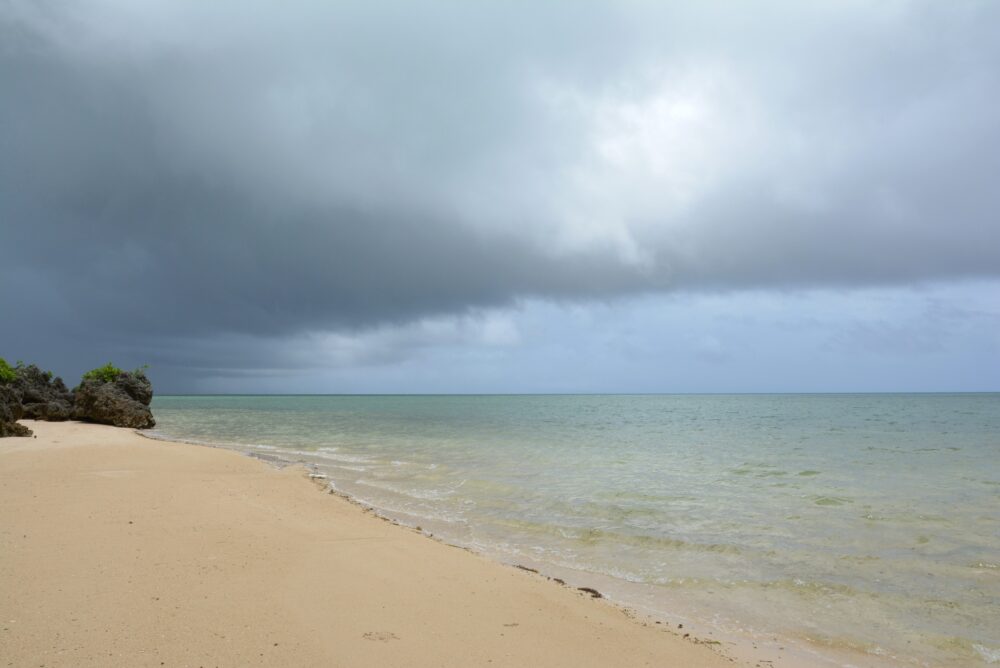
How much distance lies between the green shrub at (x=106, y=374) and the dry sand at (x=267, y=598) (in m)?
33.6

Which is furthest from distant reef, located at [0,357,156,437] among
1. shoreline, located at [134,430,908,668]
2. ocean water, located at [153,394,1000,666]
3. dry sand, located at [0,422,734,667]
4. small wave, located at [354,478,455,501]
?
shoreline, located at [134,430,908,668]

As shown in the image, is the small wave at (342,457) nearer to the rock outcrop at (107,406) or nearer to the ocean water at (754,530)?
the ocean water at (754,530)

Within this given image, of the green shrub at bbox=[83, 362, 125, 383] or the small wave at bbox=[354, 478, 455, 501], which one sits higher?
the green shrub at bbox=[83, 362, 125, 383]

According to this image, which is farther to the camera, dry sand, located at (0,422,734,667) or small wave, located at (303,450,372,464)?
small wave, located at (303,450,372,464)

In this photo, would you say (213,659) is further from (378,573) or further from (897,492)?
(897,492)

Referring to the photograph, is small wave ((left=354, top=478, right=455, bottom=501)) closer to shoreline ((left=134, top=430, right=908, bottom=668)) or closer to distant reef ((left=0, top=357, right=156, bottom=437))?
shoreline ((left=134, top=430, right=908, bottom=668))

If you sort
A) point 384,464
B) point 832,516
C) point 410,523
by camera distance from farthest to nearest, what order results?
point 384,464 < point 832,516 < point 410,523

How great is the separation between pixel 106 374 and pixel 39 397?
438 centimetres

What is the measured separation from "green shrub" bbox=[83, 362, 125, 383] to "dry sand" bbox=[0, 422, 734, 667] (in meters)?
33.6

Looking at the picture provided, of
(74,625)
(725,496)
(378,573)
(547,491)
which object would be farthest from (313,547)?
(725,496)

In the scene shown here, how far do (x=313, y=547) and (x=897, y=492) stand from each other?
16.5m

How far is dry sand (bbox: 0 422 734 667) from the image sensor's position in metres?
4.58

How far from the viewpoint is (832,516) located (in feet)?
41.3

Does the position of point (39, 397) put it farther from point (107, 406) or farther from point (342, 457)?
point (342, 457)
